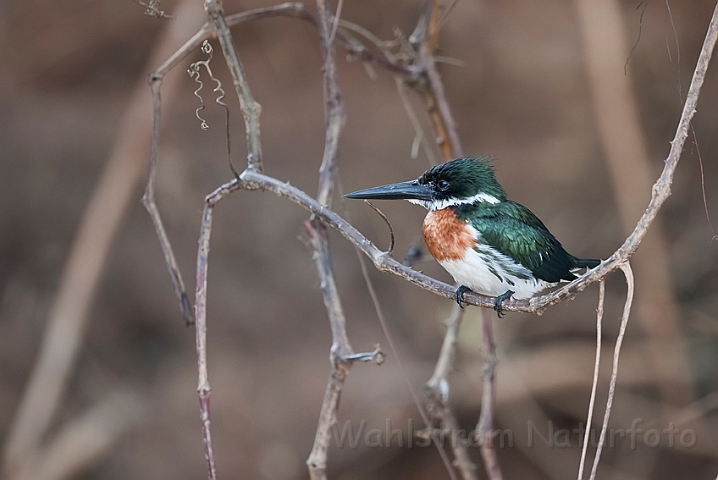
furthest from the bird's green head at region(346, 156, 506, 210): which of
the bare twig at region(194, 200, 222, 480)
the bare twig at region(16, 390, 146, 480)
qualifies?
the bare twig at region(16, 390, 146, 480)

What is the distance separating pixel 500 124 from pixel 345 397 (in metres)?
1.79

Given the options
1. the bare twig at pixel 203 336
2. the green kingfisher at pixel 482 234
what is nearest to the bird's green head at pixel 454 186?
the green kingfisher at pixel 482 234

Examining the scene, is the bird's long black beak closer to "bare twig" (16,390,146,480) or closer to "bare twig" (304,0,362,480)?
"bare twig" (304,0,362,480)

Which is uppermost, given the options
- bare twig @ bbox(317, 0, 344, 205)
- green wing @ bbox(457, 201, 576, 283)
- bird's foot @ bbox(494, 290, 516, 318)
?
bare twig @ bbox(317, 0, 344, 205)

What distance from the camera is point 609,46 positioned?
349 cm

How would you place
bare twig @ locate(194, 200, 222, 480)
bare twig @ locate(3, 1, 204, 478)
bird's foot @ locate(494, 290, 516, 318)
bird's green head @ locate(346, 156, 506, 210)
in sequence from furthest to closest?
bare twig @ locate(3, 1, 204, 478) → bird's green head @ locate(346, 156, 506, 210) → bird's foot @ locate(494, 290, 516, 318) → bare twig @ locate(194, 200, 222, 480)

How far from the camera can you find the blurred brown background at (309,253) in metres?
3.82

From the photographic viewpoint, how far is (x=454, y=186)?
198cm

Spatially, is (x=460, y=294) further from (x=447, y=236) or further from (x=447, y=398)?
(x=447, y=398)

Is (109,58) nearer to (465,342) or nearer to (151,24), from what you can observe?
(151,24)

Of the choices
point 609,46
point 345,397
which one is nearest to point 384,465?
point 345,397

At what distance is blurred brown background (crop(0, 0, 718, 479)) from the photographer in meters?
3.82

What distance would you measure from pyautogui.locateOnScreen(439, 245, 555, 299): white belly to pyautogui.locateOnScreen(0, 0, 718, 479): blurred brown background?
1.92m

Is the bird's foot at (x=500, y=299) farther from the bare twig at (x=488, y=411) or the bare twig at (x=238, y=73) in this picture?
the bare twig at (x=238, y=73)
